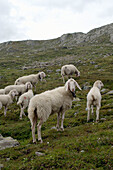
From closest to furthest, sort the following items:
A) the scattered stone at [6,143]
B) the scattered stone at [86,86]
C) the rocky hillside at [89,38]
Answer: the scattered stone at [6,143] < the scattered stone at [86,86] < the rocky hillside at [89,38]

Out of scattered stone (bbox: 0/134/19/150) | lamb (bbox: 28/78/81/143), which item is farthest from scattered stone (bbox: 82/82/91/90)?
scattered stone (bbox: 0/134/19/150)

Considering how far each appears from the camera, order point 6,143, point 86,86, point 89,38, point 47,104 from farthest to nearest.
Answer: point 89,38
point 86,86
point 47,104
point 6,143

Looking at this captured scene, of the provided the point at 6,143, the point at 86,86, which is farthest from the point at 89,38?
the point at 6,143

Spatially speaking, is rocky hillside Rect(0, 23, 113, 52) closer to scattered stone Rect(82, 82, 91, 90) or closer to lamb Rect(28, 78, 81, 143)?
scattered stone Rect(82, 82, 91, 90)

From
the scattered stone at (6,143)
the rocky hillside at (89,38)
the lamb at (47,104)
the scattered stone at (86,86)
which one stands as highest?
the rocky hillside at (89,38)

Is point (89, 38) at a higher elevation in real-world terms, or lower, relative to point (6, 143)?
higher

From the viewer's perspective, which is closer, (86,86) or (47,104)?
(47,104)

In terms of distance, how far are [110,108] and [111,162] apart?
754 centimetres

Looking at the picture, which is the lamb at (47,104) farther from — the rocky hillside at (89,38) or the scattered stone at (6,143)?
the rocky hillside at (89,38)

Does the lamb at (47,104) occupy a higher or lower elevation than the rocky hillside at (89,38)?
lower

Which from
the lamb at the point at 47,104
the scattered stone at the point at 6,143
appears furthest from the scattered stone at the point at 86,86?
the scattered stone at the point at 6,143

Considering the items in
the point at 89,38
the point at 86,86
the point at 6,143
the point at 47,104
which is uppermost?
the point at 89,38

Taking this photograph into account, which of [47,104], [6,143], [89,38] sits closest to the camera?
[6,143]

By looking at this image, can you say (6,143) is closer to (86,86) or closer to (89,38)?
(86,86)
